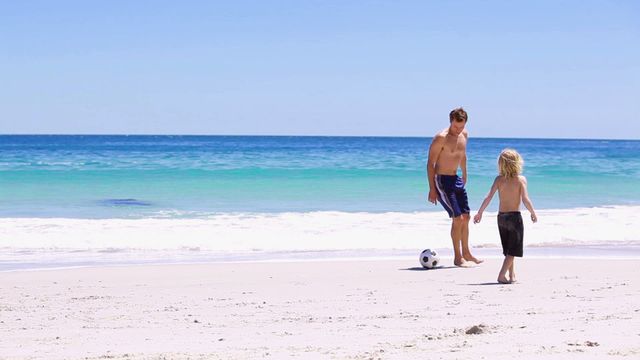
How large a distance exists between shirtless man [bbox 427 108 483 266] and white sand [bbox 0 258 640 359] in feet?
1.39

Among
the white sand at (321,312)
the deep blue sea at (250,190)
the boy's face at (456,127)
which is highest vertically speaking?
the boy's face at (456,127)

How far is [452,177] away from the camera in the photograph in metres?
8.57

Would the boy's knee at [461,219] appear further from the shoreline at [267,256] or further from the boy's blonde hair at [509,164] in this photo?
the boy's blonde hair at [509,164]

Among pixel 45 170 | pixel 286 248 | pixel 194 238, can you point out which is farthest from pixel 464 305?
pixel 45 170

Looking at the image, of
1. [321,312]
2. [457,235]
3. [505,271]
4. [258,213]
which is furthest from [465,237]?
[258,213]

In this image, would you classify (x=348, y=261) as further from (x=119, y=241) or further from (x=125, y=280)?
(x=119, y=241)

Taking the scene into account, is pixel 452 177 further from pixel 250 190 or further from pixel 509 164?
pixel 250 190

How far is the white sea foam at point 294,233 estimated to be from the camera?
11.0m

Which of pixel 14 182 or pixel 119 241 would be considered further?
pixel 14 182

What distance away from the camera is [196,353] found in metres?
4.67

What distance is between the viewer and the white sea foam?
1099 centimetres

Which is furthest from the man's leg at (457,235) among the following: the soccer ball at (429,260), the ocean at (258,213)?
the ocean at (258,213)

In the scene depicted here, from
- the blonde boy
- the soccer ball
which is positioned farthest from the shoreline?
the blonde boy

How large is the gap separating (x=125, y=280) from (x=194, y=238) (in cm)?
395
